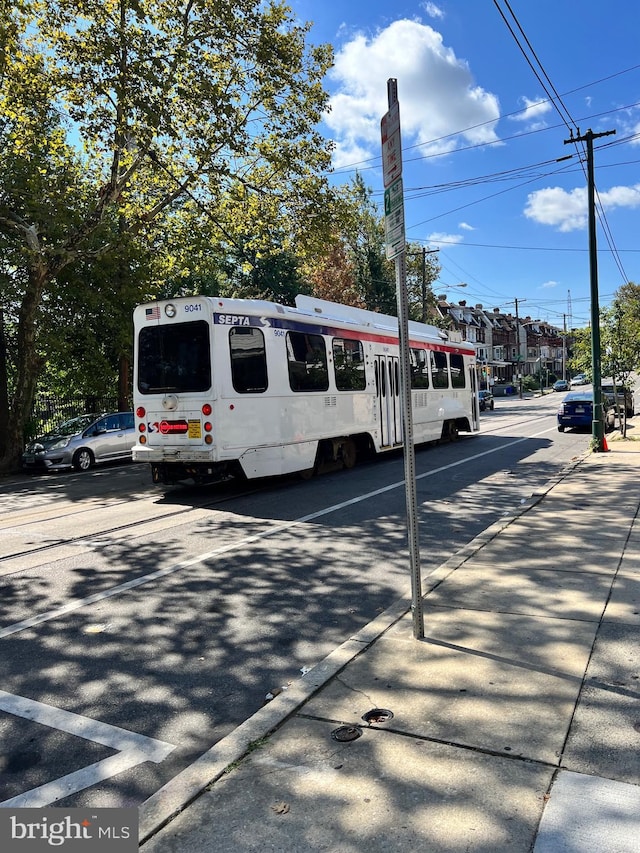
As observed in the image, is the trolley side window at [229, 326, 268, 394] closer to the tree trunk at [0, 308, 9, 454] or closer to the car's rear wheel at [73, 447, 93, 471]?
the car's rear wheel at [73, 447, 93, 471]

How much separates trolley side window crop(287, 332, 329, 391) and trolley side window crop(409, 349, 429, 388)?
4.37 m

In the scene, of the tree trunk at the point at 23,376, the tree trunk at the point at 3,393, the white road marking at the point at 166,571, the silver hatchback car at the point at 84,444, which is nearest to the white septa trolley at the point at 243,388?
the white road marking at the point at 166,571

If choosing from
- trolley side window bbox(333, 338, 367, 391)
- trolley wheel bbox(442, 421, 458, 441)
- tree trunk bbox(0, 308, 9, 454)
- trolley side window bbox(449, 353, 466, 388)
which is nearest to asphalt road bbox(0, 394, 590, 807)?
trolley side window bbox(333, 338, 367, 391)

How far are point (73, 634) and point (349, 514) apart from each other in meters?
4.82

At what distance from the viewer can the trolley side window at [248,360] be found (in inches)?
416

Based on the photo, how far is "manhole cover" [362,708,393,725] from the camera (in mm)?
3365

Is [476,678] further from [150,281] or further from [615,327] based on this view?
[150,281]

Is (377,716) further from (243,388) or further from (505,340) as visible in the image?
(505,340)

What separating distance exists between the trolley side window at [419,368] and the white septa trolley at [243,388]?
9.81ft

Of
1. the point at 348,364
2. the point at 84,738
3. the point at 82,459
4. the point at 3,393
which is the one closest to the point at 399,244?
the point at 84,738

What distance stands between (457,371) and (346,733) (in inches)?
672

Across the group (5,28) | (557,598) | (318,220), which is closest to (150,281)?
(318,220)

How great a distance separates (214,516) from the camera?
9.27 metres

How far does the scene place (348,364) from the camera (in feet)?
44.9
